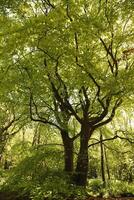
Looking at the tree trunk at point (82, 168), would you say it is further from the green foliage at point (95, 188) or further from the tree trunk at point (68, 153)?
the tree trunk at point (68, 153)

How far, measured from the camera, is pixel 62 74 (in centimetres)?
1789

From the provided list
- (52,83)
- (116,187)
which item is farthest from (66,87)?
(116,187)

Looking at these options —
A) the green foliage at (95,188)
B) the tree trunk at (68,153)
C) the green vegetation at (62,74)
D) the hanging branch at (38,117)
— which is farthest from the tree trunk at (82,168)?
the hanging branch at (38,117)

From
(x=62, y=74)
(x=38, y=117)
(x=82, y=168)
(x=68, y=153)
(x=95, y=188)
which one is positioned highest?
(x=62, y=74)

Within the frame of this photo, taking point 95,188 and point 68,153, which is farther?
point 95,188

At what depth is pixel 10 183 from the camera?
15727mm

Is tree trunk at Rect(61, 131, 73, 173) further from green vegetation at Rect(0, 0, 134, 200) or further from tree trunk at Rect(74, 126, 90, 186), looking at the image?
tree trunk at Rect(74, 126, 90, 186)

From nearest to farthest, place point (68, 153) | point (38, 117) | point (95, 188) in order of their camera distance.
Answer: point (38, 117)
point (68, 153)
point (95, 188)

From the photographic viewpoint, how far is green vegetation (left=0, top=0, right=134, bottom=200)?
46.3 ft

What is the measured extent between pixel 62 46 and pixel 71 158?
6793 mm

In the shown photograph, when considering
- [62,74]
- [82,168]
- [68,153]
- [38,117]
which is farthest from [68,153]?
[62,74]

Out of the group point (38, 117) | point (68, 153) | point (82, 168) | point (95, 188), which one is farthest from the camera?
point (95, 188)

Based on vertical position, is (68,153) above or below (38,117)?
below

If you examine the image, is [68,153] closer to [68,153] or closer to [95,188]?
[68,153]
